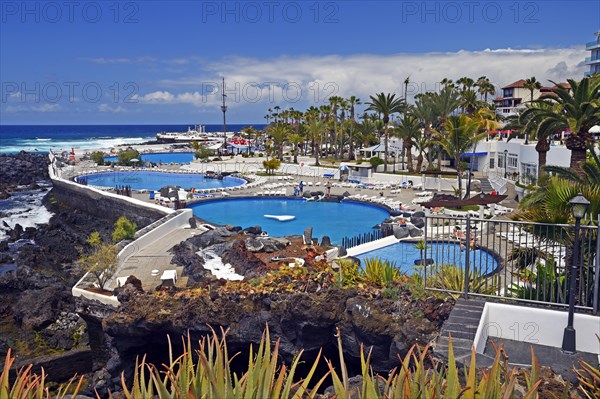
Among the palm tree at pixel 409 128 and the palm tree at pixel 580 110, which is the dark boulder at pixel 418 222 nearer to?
the palm tree at pixel 580 110

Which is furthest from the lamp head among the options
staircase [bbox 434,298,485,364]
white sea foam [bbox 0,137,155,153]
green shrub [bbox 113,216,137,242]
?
white sea foam [bbox 0,137,155,153]

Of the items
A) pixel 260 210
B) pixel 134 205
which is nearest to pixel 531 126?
pixel 260 210

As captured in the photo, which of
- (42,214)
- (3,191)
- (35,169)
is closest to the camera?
(42,214)

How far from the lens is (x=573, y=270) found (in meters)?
7.05

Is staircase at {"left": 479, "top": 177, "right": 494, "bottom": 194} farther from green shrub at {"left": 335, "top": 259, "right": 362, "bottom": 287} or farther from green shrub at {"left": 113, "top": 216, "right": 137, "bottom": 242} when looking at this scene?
green shrub at {"left": 335, "top": 259, "right": 362, "bottom": 287}

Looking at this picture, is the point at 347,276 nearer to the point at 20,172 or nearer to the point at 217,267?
the point at 217,267

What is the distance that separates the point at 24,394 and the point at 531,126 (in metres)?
27.6

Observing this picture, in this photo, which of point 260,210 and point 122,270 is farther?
point 260,210

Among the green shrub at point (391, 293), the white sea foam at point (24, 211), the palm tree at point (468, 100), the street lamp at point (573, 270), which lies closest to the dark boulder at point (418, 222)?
the green shrub at point (391, 293)

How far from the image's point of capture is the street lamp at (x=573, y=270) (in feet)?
23.0

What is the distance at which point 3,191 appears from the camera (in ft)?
157

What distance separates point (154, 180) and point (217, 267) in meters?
33.1

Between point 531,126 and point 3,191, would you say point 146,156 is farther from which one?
point 531,126

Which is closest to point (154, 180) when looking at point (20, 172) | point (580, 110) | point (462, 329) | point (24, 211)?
point (24, 211)
